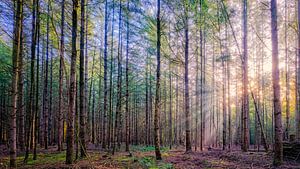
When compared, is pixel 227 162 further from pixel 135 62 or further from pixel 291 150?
pixel 135 62

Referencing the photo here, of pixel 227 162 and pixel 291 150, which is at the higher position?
pixel 291 150

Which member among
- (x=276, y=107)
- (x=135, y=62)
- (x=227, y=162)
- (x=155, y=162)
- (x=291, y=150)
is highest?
(x=135, y=62)

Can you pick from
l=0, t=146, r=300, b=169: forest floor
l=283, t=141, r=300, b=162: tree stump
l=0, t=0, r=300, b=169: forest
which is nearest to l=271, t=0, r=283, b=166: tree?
l=0, t=0, r=300, b=169: forest

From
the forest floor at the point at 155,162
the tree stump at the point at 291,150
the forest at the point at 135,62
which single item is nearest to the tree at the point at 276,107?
the forest at the point at 135,62

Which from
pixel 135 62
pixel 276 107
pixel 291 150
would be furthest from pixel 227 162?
pixel 135 62

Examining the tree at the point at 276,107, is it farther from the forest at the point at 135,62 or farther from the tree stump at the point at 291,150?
the tree stump at the point at 291,150

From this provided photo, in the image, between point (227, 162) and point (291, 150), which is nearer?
point (227, 162)

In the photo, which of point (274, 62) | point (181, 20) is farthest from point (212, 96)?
point (274, 62)

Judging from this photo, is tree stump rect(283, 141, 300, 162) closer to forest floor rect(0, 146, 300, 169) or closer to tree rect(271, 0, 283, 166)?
forest floor rect(0, 146, 300, 169)

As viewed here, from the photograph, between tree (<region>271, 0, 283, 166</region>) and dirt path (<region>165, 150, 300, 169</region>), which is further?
dirt path (<region>165, 150, 300, 169</region>)

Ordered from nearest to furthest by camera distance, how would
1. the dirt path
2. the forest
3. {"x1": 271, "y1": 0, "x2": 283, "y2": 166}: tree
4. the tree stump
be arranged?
{"x1": 271, "y1": 0, "x2": 283, "y2": 166}: tree
the forest
the dirt path
the tree stump

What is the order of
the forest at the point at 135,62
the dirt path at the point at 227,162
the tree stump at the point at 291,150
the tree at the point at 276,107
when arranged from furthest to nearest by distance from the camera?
the tree stump at the point at 291,150 → the dirt path at the point at 227,162 → the forest at the point at 135,62 → the tree at the point at 276,107

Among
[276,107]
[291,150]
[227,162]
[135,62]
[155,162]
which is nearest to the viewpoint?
[276,107]

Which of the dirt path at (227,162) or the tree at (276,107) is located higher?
the tree at (276,107)
